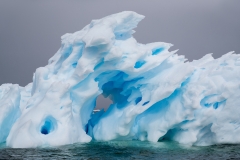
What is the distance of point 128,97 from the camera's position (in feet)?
52.5

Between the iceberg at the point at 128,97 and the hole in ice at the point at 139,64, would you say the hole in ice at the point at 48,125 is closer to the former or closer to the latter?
the iceberg at the point at 128,97

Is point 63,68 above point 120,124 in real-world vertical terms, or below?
above

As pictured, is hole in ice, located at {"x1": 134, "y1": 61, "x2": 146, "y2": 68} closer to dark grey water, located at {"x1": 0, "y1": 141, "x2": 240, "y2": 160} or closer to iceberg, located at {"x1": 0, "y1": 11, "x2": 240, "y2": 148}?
iceberg, located at {"x1": 0, "y1": 11, "x2": 240, "y2": 148}

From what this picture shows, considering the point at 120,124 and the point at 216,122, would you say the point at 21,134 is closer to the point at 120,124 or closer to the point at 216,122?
the point at 120,124

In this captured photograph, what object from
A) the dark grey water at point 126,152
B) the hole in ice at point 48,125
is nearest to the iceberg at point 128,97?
the hole in ice at point 48,125

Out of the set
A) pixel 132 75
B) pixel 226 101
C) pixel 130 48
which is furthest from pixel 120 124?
pixel 226 101

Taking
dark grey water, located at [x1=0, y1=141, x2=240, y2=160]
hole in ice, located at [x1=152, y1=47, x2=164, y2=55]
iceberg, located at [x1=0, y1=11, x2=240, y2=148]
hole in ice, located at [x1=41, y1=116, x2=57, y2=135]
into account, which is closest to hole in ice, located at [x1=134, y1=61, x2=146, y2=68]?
iceberg, located at [x1=0, y1=11, x2=240, y2=148]

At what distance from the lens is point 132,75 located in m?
15.0

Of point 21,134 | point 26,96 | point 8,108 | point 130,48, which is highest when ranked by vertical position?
point 130,48

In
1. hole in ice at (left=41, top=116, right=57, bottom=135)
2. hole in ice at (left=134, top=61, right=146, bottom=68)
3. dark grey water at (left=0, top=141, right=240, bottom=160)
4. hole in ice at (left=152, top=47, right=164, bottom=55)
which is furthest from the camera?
hole in ice at (left=152, top=47, right=164, bottom=55)

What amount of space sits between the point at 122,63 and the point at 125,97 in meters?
2.66

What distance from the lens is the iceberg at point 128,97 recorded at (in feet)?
44.7

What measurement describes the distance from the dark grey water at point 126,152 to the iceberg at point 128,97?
73cm

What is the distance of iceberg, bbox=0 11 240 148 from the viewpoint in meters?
13.6
